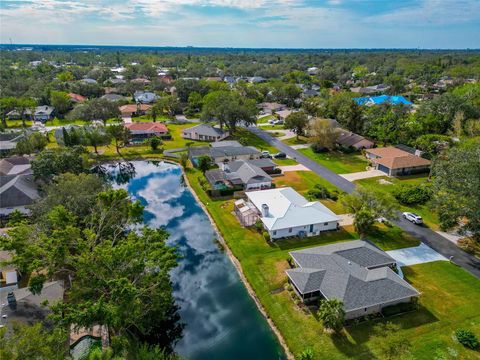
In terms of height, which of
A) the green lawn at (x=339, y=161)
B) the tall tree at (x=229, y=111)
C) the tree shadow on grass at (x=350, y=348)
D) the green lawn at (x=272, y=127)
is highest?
the tall tree at (x=229, y=111)

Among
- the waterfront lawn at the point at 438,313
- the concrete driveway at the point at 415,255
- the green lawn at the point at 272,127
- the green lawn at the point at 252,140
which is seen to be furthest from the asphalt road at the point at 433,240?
the green lawn at the point at 272,127

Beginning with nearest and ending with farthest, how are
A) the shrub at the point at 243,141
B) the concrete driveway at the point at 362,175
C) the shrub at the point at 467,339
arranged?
1. the shrub at the point at 467,339
2. the concrete driveway at the point at 362,175
3. the shrub at the point at 243,141

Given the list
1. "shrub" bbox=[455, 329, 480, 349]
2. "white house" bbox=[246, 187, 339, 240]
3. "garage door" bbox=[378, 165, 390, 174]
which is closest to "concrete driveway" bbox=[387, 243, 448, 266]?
"white house" bbox=[246, 187, 339, 240]

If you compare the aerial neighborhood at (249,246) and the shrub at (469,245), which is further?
the shrub at (469,245)

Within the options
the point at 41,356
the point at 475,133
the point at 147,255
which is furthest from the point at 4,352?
the point at 475,133

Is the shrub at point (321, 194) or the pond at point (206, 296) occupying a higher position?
the shrub at point (321, 194)

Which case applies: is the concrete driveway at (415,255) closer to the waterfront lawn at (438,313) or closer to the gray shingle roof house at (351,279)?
the waterfront lawn at (438,313)

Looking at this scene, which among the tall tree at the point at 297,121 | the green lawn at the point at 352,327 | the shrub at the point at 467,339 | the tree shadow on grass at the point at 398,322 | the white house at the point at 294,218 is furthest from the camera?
the tall tree at the point at 297,121
